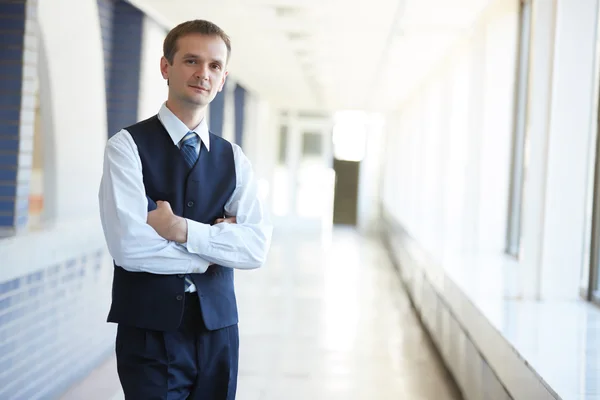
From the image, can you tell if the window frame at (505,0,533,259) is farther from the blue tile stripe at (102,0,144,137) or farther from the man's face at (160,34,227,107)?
the man's face at (160,34,227,107)

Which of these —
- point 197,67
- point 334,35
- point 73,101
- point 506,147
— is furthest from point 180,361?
point 334,35

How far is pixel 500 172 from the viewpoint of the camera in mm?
7680

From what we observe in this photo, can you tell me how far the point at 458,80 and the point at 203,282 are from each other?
8.03m

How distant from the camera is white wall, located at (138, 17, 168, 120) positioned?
6.89 metres

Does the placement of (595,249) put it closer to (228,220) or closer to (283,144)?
(228,220)

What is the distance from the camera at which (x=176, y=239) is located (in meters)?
1.90

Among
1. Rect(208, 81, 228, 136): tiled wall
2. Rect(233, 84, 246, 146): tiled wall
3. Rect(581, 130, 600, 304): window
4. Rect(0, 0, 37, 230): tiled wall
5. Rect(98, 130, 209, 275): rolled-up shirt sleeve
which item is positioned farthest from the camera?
Rect(233, 84, 246, 146): tiled wall

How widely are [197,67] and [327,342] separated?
480cm

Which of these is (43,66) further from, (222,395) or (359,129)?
(359,129)

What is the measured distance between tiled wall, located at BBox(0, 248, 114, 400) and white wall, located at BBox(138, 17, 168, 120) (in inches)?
74.5

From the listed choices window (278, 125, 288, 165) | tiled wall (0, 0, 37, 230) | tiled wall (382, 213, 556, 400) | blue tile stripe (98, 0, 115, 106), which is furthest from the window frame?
window (278, 125, 288, 165)

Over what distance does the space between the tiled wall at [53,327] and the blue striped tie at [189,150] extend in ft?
7.15

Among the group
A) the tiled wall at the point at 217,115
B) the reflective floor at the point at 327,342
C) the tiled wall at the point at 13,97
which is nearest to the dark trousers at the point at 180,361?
the reflective floor at the point at 327,342

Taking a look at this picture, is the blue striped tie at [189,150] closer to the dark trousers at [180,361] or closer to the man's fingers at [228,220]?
the dark trousers at [180,361]
